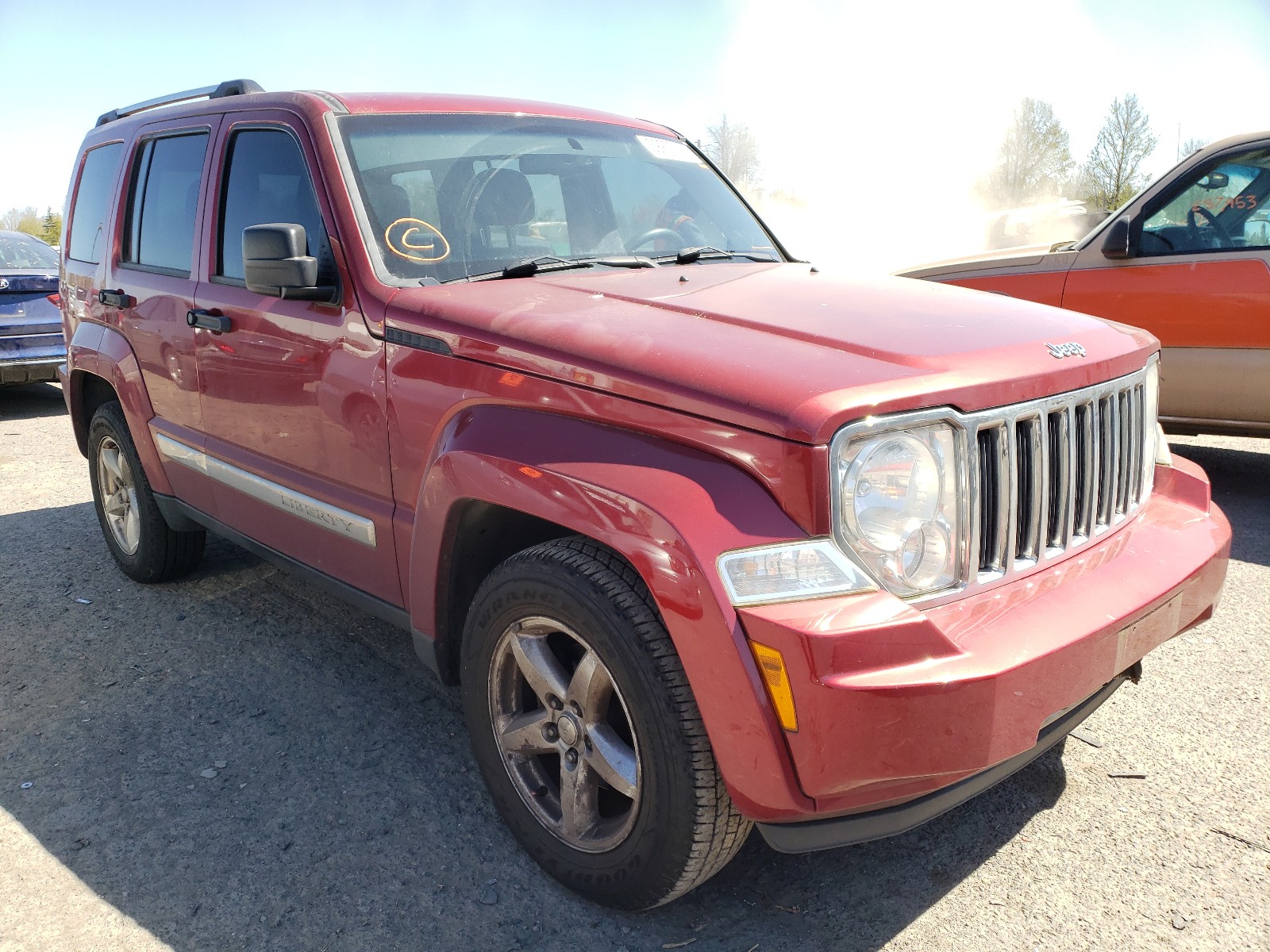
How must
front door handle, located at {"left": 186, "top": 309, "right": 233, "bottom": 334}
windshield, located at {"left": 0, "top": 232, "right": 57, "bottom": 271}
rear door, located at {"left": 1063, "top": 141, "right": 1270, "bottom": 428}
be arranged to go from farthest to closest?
windshield, located at {"left": 0, "top": 232, "right": 57, "bottom": 271} < rear door, located at {"left": 1063, "top": 141, "right": 1270, "bottom": 428} < front door handle, located at {"left": 186, "top": 309, "right": 233, "bottom": 334}

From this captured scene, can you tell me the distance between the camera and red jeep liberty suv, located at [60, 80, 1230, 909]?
1.88 metres

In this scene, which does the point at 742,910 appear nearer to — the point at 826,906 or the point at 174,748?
the point at 826,906

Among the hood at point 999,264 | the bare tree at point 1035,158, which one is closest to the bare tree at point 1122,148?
the bare tree at point 1035,158

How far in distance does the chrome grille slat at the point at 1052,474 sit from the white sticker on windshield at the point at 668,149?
1.91 m

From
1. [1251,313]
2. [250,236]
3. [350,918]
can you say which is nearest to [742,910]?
[350,918]

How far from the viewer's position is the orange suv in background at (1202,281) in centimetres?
512

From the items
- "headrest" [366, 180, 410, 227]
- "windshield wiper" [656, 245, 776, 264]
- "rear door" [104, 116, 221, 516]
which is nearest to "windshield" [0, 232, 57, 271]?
"rear door" [104, 116, 221, 516]

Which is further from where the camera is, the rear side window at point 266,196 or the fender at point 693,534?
the rear side window at point 266,196

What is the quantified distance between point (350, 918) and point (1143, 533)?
2135mm

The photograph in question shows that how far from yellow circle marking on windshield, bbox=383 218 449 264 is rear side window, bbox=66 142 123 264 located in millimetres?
2179

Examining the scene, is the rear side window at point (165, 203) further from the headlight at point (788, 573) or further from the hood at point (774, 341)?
the headlight at point (788, 573)

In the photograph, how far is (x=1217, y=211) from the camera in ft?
17.4

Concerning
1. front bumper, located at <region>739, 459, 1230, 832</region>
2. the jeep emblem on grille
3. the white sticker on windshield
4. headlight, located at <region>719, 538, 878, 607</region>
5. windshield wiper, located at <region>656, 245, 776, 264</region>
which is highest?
the white sticker on windshield

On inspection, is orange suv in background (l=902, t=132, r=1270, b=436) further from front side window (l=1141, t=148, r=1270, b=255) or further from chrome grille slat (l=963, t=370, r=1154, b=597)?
chrome grille slat (l=963, t=370, r=1154, b=597)
